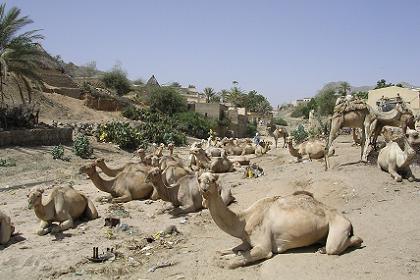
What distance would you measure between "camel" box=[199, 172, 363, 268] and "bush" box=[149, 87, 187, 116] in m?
40.8

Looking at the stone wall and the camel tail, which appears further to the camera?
the stone wall

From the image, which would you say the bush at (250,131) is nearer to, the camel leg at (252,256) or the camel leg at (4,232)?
the camel leg at (4,232)

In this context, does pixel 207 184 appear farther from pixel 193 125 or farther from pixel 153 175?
pixel 193 125

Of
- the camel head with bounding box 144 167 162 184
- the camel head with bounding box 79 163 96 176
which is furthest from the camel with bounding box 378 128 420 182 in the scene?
the camel head with bounding box 79 163 96 176

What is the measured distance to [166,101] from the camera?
4812cm

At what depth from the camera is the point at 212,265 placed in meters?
6.97

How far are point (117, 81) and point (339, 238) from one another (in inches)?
1954

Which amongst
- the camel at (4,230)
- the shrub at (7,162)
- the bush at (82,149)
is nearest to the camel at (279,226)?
the camel at (4,230)

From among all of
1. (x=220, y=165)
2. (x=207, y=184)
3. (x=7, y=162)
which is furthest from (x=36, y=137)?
(x=207, y=184)

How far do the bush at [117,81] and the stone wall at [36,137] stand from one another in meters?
27.7

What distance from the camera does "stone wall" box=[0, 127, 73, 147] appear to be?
21.8m

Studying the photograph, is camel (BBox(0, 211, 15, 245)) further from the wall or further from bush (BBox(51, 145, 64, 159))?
the wall

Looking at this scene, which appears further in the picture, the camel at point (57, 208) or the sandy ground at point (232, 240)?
the camel at point (57, 208)

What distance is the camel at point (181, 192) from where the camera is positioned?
35.6 feet
